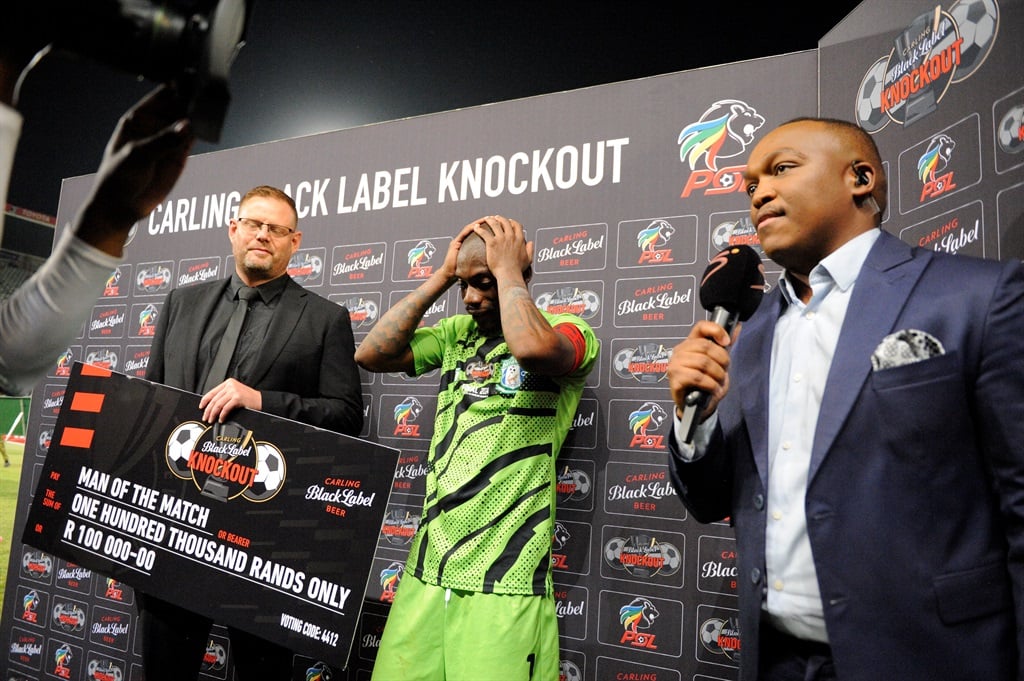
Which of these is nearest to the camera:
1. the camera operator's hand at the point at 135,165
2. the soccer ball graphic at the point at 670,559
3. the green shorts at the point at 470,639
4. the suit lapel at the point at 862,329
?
the camera operator's hand at the point at 135,165

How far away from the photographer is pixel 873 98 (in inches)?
96.7

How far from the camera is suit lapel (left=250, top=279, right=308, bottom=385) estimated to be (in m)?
2.47

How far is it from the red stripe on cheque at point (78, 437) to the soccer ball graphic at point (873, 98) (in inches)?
110

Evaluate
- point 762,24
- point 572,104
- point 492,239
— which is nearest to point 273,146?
point 572,104

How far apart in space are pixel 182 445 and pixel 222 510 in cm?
26

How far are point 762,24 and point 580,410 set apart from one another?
2.05m

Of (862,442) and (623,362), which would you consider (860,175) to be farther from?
(623,362)

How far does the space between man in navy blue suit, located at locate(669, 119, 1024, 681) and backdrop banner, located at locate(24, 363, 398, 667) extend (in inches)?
43.1

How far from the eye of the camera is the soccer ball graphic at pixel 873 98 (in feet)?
7.93

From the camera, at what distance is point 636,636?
8.84ft

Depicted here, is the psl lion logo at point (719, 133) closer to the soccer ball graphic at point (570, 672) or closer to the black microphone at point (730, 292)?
the black microphone at point (730, 292)

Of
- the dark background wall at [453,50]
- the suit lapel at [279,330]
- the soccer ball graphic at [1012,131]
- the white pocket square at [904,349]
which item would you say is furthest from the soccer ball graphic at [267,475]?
the soccer ball graphic at [1012,131]

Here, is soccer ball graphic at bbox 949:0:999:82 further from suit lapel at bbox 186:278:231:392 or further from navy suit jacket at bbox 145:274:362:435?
suit lapel at bbox 186:278:231:392

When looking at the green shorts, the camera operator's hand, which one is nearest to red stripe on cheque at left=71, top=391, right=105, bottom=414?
the green shorts
